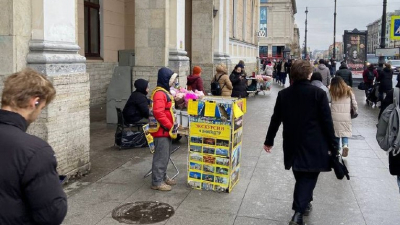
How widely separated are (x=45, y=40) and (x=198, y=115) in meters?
2.38

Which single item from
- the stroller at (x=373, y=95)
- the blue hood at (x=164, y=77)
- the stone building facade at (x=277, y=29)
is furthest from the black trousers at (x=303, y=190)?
the stone building facade at (x=277, y=29)

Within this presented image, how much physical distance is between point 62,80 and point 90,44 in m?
9.42

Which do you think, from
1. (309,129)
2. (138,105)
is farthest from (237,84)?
(309,129)

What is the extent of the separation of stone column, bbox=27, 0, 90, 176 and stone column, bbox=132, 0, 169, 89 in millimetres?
5109

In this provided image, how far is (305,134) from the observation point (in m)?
4.88

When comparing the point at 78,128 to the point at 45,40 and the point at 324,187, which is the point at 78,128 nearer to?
the point at 45,40

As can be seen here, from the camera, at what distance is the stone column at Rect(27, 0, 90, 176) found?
6.10m

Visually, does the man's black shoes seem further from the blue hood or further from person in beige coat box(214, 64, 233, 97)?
person in beige coat box(214, 64, 233, 97)

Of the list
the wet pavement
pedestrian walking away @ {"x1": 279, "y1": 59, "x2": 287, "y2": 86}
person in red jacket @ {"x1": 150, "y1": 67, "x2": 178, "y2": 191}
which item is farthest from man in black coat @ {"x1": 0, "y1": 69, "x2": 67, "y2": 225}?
pedestrian walking away @ {"x1": 279, "y1": 59, "x2": 287, "y2": 86}

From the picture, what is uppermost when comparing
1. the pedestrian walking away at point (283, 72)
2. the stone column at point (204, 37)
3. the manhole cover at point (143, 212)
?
the stone column at point (204, 37)

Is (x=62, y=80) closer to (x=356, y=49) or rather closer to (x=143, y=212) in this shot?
(x=143, y=212)

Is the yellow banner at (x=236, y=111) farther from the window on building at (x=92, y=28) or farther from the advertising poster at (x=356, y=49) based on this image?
the advertising poster at (x=356, y=49)

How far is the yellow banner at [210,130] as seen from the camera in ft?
19.6

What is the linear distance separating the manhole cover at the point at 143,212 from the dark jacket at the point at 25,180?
3047mm
